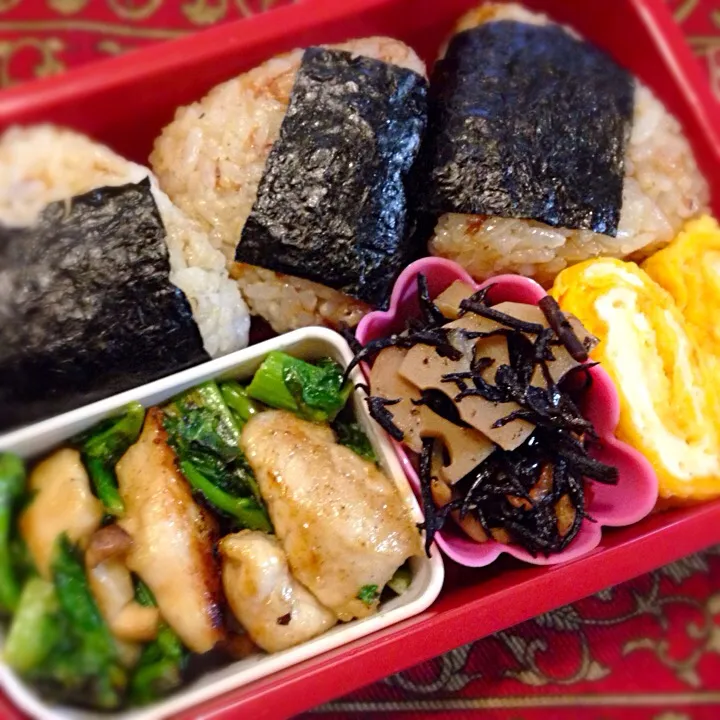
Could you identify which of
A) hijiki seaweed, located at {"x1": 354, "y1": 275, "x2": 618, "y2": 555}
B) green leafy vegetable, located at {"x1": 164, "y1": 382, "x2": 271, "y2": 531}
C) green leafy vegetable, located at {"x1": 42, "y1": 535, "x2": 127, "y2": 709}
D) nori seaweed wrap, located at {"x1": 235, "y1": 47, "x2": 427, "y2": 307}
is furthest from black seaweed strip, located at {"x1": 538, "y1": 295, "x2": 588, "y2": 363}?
green leafy vegetable, located at {"x1": 42, "y1": 535, "x2": 127, "y2": 709}

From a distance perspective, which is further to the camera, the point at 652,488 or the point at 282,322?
the point at 282,322

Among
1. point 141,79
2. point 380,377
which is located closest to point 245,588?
point 380,377

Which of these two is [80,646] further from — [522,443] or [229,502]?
[522,443]

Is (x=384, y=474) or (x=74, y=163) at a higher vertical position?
(x=74, y=163)

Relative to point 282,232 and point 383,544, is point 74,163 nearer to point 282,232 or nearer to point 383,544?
point 282,232

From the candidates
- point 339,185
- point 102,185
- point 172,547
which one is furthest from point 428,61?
point 172,547
